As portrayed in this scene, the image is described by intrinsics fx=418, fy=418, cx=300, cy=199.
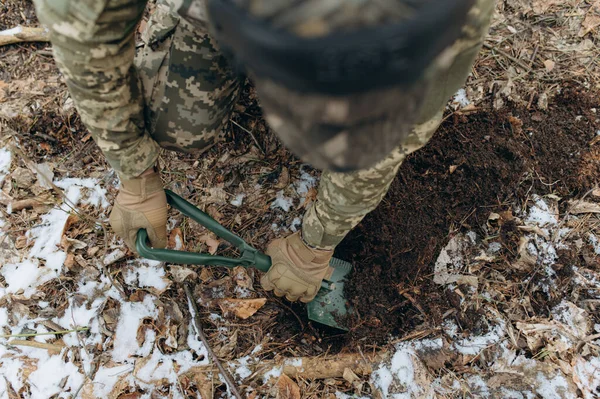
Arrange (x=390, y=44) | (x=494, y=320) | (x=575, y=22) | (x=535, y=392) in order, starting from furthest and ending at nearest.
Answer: (x=575, y=22) → (x=494, y=320) → (x=535, y=392) → (x=390, y=44)

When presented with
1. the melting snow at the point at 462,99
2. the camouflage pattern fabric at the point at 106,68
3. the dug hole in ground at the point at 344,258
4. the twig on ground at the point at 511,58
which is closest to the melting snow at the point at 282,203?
the dug hole in ground at the point at 344,258

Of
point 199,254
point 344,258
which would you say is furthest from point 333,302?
point 199,254

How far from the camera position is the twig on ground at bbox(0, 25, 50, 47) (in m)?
2.37

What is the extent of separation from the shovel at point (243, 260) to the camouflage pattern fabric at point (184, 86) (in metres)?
0.22

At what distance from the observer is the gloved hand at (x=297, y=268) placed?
1691 millimetres

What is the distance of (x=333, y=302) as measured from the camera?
5.94ft

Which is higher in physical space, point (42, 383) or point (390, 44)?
point (390, 44)

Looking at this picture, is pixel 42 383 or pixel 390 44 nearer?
pixel 390 44

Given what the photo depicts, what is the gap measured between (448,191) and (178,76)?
128 centimetres

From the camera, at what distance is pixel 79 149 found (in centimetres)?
212

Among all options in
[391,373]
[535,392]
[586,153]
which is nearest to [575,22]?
[586,153]

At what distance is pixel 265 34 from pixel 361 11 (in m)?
0.14

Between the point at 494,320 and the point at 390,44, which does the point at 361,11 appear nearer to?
the point at 390,44

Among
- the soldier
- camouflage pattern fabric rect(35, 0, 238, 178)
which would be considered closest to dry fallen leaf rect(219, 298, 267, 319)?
the soldier
